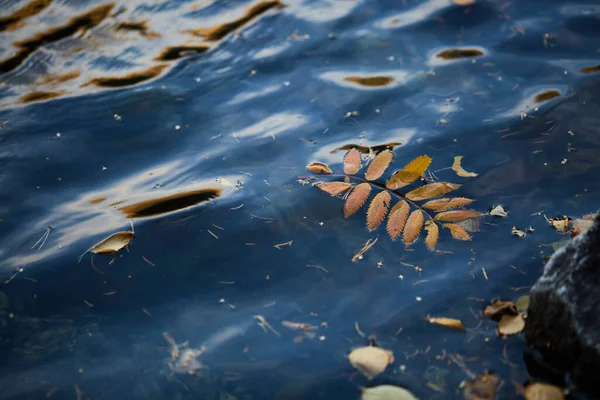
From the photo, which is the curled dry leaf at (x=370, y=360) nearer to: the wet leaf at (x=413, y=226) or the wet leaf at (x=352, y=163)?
the wet leaf at (x=413, y=226)

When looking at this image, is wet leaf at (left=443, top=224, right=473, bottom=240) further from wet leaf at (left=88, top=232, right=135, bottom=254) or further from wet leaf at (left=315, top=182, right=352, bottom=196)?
wet leaf at (left=88, top=232, right=135, bottom=254)

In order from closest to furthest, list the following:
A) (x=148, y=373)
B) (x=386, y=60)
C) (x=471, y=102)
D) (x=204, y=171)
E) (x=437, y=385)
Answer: (x=437, y=385) → (x=148, y=373) → (x=204, y=171) → (x=471, y=102) → (x=386, y=60)

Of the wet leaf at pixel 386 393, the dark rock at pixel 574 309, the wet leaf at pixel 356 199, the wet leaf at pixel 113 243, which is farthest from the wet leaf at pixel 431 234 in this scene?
the wet leaf at pixel 113 243

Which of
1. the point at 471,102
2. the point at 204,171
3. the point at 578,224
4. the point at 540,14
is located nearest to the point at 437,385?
the point at 578,224

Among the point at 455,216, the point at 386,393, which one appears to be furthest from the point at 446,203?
the point at 386,393

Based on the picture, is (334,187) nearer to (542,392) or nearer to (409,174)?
(409,174)

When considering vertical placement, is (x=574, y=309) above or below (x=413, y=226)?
above

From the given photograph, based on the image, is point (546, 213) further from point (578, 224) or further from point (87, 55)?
point (87, 55)
